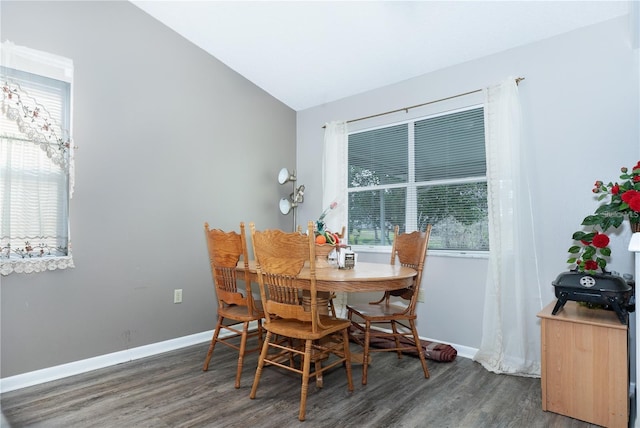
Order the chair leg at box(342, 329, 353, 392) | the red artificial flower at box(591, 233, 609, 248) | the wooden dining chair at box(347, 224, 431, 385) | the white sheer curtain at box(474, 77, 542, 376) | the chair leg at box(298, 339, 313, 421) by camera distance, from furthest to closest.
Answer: the white sheer curtain at box(474, 77, 542, 376) < the wooden dining chair at box(347, 224, 431, 385) < the chair leg at box(342, 329, 353, 392) < the red artificial flower at box(591, 233, 609, 248) < the chair leg at box(298, 339, 313, 421)

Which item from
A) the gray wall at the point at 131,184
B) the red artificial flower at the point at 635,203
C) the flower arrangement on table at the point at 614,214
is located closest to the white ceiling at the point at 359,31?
the gray wall at the point at 131,184

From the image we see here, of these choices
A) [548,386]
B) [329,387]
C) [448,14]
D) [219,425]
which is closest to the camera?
[219,425]

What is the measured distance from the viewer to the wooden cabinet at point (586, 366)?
191 centimetres

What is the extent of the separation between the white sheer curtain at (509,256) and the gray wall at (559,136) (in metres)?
0.08

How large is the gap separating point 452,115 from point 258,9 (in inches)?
71.6

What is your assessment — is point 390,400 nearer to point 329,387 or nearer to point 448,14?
point 329,387

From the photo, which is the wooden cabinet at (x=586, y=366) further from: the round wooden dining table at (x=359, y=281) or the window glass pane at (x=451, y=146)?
the window glass pane at (x=451, y=146)

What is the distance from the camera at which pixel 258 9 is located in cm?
289

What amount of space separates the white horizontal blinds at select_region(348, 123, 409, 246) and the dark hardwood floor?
138cm

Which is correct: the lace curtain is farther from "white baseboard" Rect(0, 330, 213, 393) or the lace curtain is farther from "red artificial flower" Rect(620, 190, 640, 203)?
"red artificial flower" Rect(620, 190, 640, 203)

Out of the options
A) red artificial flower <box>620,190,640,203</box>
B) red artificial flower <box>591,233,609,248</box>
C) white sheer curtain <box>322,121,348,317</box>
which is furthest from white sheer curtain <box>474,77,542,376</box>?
Answer: white sheer curtain <box>322,121,348,317</box>

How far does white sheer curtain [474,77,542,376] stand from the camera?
2670 mm

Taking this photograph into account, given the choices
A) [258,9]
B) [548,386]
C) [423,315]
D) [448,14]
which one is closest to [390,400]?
[548,386]

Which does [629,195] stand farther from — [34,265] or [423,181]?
[34,265]
